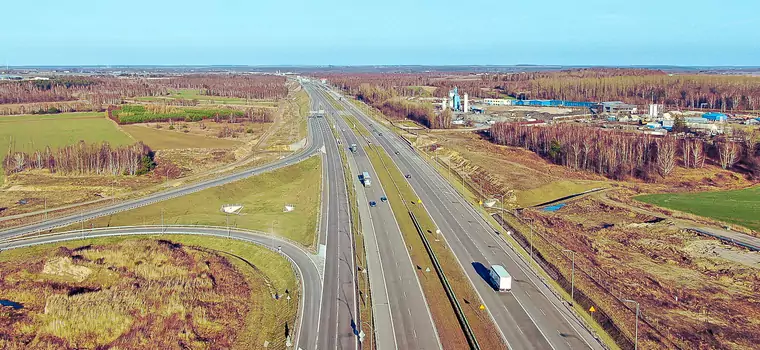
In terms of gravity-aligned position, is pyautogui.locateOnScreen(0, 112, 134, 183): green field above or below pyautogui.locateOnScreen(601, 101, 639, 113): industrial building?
below

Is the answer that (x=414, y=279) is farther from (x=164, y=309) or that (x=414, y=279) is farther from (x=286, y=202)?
(x=286, y=202)

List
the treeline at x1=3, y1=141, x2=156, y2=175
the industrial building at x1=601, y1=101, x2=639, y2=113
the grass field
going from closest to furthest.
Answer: the grass field
the treeline at x1=3, y1=141, x2=156, y2=175
the industrial building at x1=601, y1=101, x2=639, y2=113

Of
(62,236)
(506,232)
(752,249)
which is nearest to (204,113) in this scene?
(62,236)

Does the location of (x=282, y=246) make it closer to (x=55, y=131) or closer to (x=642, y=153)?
(x=642, y=153)

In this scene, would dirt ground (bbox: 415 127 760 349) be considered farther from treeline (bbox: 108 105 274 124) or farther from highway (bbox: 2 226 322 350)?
treeline (bbox: 108 105 274 124)

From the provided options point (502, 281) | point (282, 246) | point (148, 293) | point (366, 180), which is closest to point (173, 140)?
point (366, 180)

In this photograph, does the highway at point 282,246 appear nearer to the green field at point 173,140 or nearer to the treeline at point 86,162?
the treeline at point 86,162

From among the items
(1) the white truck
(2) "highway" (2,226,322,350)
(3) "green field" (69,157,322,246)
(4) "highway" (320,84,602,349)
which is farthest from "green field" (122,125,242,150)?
(1) the white truck
